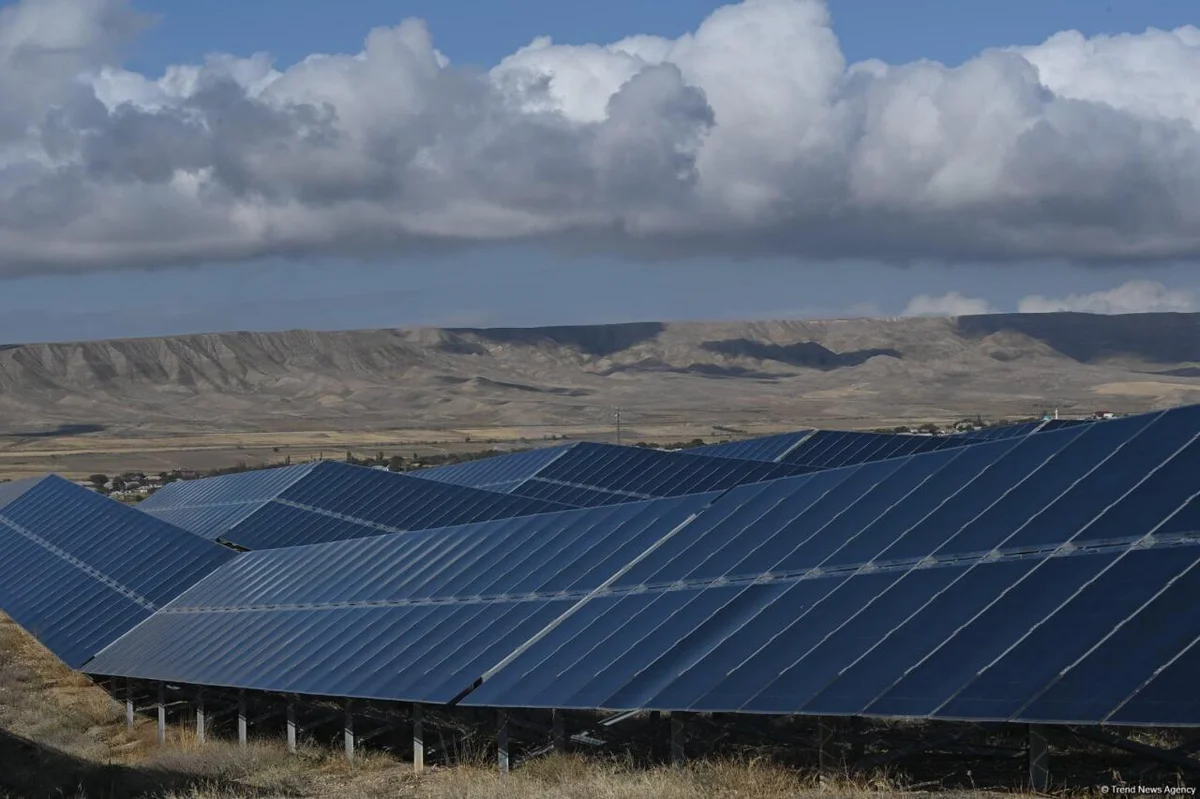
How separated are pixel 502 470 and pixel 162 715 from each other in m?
27.4

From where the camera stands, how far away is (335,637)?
2220 cm

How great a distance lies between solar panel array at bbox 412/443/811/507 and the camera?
44.6 m

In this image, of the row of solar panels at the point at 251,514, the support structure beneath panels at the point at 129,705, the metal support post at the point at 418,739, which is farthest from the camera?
the row of solar panels at the point at 251,514

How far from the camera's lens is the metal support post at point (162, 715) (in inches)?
944

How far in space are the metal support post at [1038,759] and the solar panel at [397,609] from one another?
7.04m

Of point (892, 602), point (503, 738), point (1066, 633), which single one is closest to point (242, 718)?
point (503, 738)

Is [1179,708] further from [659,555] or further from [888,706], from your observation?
[659,555]

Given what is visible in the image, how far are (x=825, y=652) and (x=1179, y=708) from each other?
12.4 feet

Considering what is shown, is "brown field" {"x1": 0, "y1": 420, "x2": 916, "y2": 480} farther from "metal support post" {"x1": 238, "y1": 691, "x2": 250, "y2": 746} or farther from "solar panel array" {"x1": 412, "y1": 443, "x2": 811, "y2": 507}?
"metal support post" {"x1": 238, "y1": 691, "x2": 250, "y2": 746}

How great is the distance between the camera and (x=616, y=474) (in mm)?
47500

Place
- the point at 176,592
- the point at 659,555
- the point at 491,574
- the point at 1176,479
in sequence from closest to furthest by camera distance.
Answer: the point at 1176,479
the point at 659,555
the point at 491,574
the point at 176,592

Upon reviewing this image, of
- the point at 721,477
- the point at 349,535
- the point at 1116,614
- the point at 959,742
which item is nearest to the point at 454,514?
the point at 349,535

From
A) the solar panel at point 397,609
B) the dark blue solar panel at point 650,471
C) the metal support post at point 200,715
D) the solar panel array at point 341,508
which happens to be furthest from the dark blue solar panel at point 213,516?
the metal support post at point 200,715

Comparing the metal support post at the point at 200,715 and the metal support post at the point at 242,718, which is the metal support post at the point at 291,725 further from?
the metal support post at the point at 200,715
